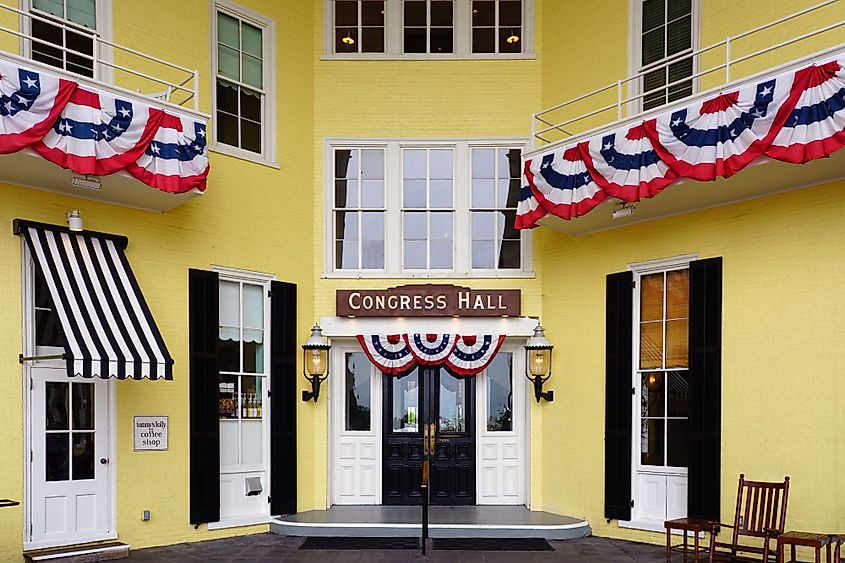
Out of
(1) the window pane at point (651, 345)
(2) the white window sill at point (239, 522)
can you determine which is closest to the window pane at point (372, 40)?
(1) the window pane at point (651, 345)

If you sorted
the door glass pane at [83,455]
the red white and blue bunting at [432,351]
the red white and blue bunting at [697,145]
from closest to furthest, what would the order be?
the red white and blue bunting at [697,145] < the door glass pane at [83,455] < the red white and blue bunting at [432,351]

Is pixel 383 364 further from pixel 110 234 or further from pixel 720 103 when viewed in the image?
pixel 720 103

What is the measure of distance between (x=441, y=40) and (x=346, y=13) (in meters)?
1.44

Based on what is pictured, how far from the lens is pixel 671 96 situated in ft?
33.7

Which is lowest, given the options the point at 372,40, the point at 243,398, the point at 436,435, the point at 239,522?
the point at 239,522

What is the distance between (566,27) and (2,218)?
7545 mm

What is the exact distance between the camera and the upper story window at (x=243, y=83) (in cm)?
1078

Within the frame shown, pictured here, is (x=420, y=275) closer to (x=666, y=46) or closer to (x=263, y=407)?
(x=263, y=407)

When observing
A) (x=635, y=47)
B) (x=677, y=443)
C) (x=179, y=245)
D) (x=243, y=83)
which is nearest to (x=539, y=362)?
(x=677, y=443)

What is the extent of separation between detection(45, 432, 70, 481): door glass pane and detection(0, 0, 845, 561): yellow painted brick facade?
35 cm

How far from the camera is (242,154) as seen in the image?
1089 cm

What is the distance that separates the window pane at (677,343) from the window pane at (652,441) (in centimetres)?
74

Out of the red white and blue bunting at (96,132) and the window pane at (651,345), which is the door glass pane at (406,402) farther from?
the red white and blue bunting at (96,132)

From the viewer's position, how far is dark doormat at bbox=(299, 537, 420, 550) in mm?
9727
